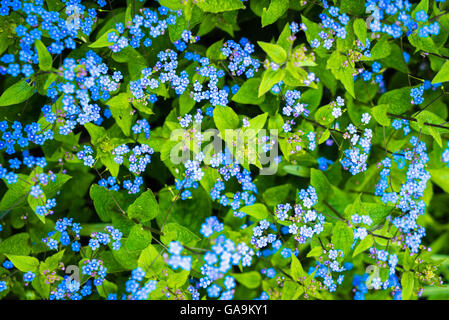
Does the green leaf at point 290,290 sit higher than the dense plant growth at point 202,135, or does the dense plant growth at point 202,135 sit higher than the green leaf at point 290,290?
the dense plant growth at point 202,135

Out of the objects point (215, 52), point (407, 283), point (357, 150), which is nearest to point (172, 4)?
point (215, 52)

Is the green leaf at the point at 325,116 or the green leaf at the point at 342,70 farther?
the green leaf at the point at 325,116

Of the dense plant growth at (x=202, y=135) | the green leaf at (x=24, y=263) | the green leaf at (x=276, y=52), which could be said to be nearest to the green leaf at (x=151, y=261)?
the dense plant growth at (x=202, y=135)

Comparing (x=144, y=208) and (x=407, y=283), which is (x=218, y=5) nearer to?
(x=144, y=208)

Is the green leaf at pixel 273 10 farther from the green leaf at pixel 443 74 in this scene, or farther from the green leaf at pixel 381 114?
the green leaf at pixel 443 74

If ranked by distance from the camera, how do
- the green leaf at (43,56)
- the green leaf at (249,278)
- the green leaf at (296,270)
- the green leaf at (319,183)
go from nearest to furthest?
the green leaf at (43,56) → the green leaf at (296,270) → the green leaf at (319,183) → the green leaf at (249,278)
